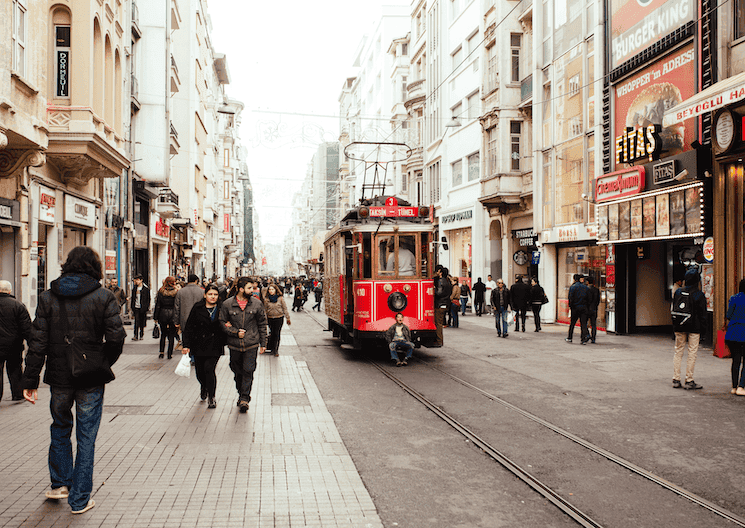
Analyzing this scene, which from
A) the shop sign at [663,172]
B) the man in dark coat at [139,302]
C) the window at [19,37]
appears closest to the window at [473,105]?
the shop sign at [663,172]

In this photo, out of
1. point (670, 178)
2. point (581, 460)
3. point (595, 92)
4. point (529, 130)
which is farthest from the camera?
point (529, 130)

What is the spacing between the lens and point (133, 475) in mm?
6059

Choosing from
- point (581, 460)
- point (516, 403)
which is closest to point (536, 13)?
point (516, 403)

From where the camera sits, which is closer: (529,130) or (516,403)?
(516,403)

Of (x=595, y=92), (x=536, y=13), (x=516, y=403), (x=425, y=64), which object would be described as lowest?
(x=516, y=403)

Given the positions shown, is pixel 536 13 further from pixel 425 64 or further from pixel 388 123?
pixel 388 123

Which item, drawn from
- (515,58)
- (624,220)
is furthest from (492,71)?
(624,220)

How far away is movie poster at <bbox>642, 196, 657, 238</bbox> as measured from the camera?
59.7 ft

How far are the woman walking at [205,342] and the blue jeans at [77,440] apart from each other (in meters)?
3.92

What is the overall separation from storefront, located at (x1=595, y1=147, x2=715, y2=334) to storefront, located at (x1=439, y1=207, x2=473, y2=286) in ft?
45.7

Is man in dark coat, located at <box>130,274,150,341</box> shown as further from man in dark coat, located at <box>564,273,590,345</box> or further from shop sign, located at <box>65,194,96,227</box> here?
man in dark coat, located at <box>564,273,590,345</box>

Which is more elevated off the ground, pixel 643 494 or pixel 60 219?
pixel 60 219

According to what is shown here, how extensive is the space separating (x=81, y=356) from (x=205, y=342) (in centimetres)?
414

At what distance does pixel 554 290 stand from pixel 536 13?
34.2 ft
